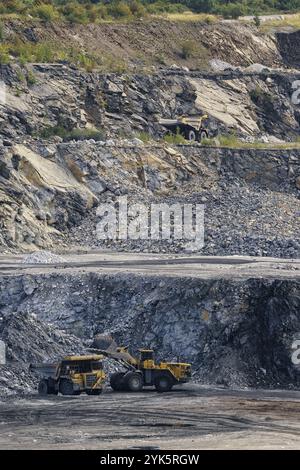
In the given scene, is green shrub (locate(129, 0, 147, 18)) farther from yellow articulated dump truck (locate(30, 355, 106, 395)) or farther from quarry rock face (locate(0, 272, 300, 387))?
yellow articulated dump truck (locate(30, 355, 106, 395))

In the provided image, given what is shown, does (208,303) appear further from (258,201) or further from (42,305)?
(258,201)

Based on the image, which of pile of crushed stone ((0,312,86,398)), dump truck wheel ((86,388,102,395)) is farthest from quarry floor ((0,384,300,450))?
pile of crushed stone ((0,312,86,398))

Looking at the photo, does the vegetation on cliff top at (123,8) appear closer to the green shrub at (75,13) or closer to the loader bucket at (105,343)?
the green shrub at (75,13)

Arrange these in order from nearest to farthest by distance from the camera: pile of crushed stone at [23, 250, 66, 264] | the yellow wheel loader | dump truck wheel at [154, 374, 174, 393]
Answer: the yellow wheel loader → dump truck wheel at [154, 374, 174, 393] → pile of crushed stone at [23, 250, 66, 264]

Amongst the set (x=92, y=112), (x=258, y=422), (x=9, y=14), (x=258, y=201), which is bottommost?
(x=258, y=422)

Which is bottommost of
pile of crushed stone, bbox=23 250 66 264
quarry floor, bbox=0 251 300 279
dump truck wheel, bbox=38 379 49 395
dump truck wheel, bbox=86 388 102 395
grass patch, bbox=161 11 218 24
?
dump truck wheel, bbox=86 388 102 395

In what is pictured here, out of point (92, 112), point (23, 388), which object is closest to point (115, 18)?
point (92, 112)

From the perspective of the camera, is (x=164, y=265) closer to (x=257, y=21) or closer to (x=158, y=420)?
(x=158, y=420)

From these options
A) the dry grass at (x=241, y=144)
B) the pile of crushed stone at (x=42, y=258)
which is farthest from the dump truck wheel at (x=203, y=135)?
the pile of crushed stone at (x=42, y=258)
